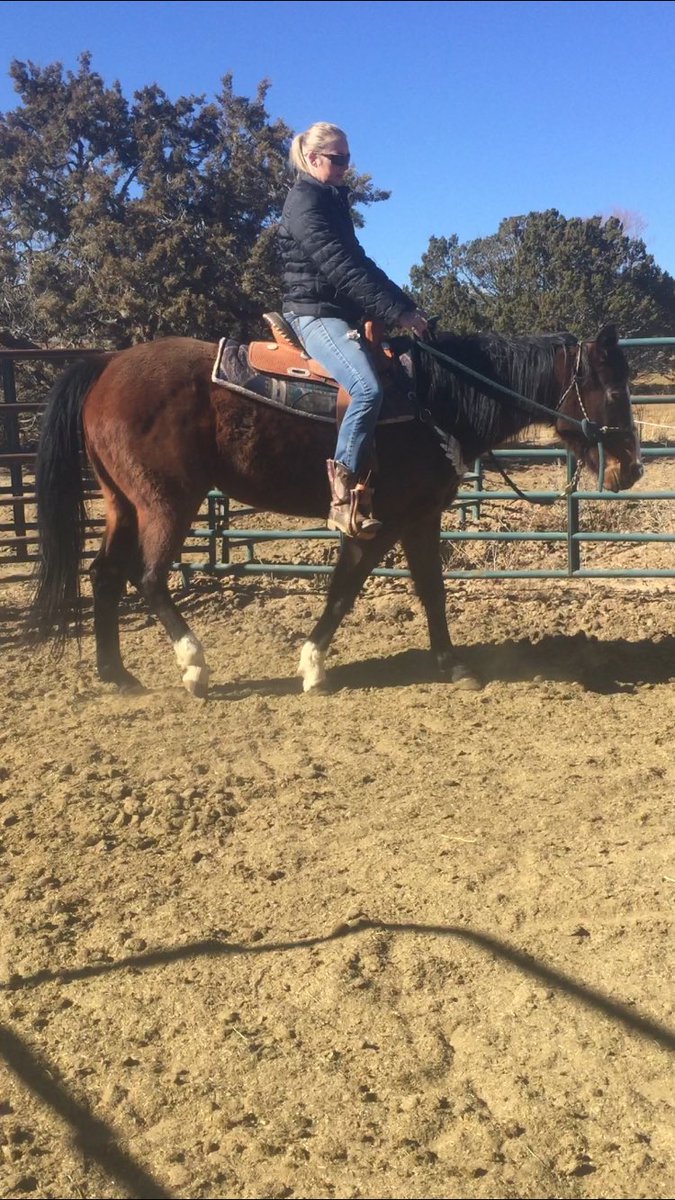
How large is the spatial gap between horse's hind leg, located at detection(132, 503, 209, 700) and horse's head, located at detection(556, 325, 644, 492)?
208cm

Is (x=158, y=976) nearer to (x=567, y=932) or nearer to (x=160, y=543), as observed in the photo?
(x=567, y=932)

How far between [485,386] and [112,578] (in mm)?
2269

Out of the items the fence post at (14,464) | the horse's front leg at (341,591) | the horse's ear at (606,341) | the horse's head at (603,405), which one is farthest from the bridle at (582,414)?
the fence post at (14,464)

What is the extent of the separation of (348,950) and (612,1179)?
90cm

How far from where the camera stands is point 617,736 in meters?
4.23

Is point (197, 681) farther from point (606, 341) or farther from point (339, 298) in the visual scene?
point (606, 341)

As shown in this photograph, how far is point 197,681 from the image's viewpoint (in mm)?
4766

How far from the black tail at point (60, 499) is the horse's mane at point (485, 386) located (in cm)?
178

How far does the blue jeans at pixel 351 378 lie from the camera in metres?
4.55

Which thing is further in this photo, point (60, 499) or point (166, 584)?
point (60, 499)

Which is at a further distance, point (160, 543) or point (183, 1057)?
point (160, 543)

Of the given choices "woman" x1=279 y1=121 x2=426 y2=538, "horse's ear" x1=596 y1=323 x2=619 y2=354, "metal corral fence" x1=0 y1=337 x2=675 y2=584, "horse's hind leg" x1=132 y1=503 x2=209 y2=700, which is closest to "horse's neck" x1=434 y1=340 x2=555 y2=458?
"horse's ear" x1=596 y1=323 x2=619 y2=354

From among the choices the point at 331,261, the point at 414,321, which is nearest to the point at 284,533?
the point at 414,321

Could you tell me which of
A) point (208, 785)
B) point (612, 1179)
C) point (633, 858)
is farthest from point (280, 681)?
point (612, 1179)
